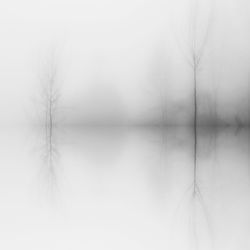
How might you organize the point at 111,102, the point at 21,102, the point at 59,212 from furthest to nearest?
the point at 111,102 → the point at 21,102 → the point at 59,212

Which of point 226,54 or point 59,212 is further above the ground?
point 226,54

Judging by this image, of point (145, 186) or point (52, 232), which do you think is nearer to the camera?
point (52, 232)

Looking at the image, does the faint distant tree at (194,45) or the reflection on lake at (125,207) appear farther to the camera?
the faint distant tree at (194,45)

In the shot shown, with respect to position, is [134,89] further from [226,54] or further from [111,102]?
[226,54]

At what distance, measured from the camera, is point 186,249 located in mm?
1390

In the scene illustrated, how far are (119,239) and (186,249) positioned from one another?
27cm

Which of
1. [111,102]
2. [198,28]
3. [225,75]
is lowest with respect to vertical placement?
[111,102]

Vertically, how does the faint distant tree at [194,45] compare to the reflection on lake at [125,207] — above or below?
above

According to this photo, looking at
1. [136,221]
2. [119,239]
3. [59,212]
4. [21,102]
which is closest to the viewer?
[119,239]

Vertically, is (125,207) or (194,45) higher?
(194,45)

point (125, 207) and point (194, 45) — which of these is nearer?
point (125, 207)

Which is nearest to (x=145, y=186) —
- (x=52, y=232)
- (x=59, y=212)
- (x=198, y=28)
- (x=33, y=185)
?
(x=33, y=185)

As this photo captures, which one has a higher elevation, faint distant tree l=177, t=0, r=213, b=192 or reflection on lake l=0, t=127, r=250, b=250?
faint distant tree l=177, t=0, r=213, b=192

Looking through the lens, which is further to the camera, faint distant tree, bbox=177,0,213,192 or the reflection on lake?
faint distant tree, bbox=177,0,213,192
